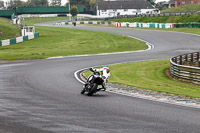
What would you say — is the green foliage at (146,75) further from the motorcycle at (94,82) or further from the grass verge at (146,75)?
the motorcycle at (94,82)

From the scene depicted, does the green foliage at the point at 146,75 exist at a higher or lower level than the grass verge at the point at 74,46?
lower

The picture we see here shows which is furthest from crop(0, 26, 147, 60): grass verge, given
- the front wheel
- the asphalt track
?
the front wheel

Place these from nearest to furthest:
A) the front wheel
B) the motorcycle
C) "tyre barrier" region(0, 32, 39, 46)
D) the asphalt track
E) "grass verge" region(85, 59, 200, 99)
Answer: the asphalt track, the motorcycle, the front wheel, "grass verge" region(85, 59, 200, 99), "tyre barrier" region(0, 32, 39, 46)

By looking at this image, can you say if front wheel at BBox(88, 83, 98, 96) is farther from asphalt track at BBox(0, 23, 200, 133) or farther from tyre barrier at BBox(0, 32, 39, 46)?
tyre barrier at BBox(0, 32, 39, 46)

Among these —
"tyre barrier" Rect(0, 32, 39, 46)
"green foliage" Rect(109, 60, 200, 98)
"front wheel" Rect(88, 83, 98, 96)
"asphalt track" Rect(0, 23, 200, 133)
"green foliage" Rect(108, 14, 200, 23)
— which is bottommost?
"green foliage" Rect(109, 60, 200, 98)

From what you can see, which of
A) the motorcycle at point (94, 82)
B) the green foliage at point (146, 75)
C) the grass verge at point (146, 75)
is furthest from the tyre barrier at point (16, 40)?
the motorcycle at point (94, 82)

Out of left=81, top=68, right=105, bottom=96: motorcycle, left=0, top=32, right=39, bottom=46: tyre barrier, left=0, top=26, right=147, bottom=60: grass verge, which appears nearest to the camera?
left=81, top=68, right=105, bottom=96: motorcycle

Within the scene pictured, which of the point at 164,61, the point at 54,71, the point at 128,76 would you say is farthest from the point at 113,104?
the point at 164,61

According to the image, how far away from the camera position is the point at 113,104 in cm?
1489

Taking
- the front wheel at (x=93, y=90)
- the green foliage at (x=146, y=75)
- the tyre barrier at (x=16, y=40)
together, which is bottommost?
the green foliage at (x=146, y=75)

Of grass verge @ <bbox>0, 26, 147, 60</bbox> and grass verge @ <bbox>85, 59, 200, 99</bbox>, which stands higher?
grass verge @ <bbox>0, 26, 147, 60</bbox>

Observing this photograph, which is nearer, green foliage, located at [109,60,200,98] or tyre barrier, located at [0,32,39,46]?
green foliage, located at [109,60,200,98]

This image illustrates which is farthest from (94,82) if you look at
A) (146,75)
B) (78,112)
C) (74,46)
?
(74,46)

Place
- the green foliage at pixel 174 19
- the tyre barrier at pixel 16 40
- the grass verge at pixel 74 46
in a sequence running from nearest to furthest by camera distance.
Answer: the grass verge at pixel 74 46, the tyre barrier at pixel 16 40, the green foliage at pixel 174 19
